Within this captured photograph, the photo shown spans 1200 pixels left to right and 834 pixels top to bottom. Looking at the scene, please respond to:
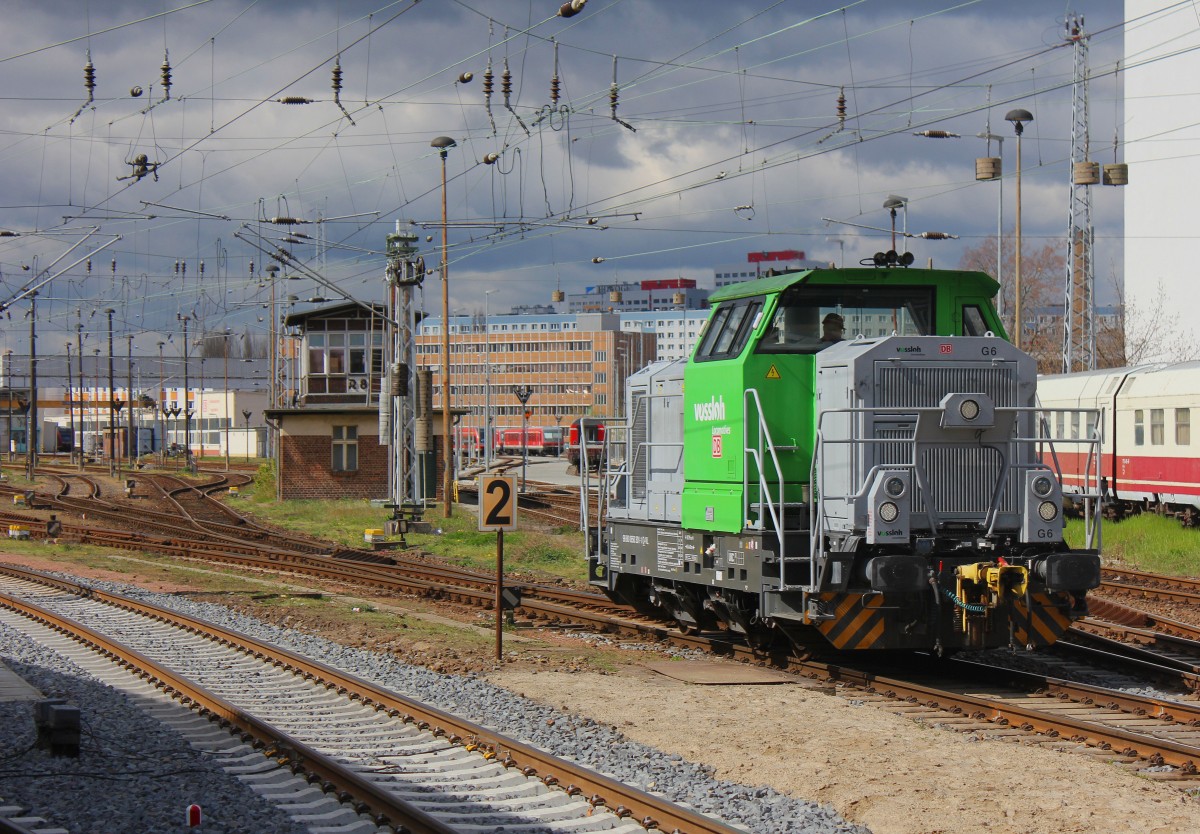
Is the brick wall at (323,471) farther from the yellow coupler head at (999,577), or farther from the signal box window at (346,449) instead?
the yellow coupler head at (999,577)

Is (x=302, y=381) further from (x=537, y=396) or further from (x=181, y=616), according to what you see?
(x=537, y=396)

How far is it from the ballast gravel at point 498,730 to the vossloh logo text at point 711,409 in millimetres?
3500

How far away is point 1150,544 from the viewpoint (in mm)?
24734

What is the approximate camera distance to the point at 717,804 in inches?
303

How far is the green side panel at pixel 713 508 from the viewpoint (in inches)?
490

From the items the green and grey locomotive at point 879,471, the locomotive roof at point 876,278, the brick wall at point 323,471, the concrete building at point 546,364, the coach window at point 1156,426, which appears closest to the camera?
the green and grey locomotive at point 879,471

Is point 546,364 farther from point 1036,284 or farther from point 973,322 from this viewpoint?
point 973,322

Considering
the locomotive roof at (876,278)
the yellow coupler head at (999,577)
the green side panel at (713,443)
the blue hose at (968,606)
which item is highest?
the locomotive roof at (876,278)

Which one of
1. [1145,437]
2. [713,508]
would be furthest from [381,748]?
[1145,437]

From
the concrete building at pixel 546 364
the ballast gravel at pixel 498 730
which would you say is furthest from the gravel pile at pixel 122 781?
the concrete building at pixel 546 364

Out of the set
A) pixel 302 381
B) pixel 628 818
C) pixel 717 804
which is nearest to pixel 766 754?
pixel 717 804

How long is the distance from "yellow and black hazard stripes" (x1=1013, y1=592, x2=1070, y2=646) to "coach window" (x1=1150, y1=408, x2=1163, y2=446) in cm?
1770

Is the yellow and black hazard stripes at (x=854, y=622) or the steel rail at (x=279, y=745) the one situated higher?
the yellow and black hazard stripes at (x=854, y=622)

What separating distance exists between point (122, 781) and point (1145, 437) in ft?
82.4
